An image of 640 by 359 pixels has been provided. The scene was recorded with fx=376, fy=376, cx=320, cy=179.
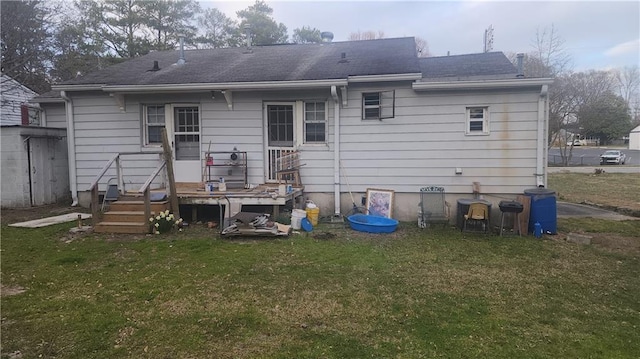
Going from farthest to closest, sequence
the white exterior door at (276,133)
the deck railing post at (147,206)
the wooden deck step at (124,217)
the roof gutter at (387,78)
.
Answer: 1. the white exterior door at (276,133)
2. the roof gutter at (387,78)
3. the wooden deck step at (124,217)
4. the deck railing post at (147,206)

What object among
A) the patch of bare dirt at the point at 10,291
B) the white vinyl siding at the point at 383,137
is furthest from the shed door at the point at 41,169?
the patch of bare dirt at the point at 10,291

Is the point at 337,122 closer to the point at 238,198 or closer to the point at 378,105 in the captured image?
the point at 378,105

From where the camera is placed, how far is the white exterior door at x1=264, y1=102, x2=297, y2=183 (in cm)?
832

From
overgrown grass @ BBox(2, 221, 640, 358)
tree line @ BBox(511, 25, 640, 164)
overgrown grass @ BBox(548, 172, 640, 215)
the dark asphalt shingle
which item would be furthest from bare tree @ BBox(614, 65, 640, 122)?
overgrown grass @ BBox(2, 221, 640, 358)

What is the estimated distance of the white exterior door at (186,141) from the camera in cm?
858

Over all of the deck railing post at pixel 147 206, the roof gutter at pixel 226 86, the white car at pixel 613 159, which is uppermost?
the roof gutter at pixel 226 86

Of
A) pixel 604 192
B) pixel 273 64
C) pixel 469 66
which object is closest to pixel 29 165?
pixel 273 64

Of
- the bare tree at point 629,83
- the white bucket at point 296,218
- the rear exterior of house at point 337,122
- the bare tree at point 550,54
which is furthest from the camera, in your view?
the bare tree at point 629,83

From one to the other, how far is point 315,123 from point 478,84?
132 inches

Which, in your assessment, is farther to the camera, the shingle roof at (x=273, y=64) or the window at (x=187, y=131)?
the window at (x=187, y=131)

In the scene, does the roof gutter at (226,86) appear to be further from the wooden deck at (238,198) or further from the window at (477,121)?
the window at (477,121)

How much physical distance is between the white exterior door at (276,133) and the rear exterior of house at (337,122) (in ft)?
0.07

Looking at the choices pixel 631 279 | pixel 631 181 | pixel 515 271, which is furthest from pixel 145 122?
pixel 631 181

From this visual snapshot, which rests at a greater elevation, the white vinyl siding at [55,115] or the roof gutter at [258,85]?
the roof gutter at [258,85]
